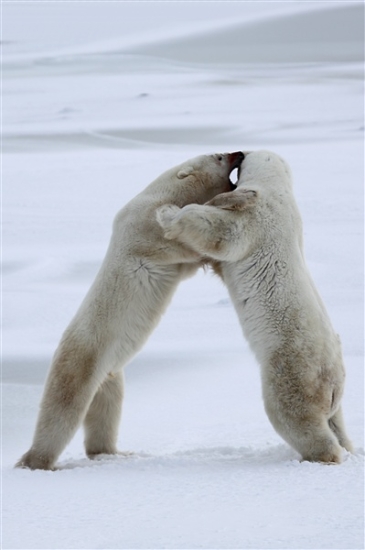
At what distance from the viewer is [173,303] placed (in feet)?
21.2

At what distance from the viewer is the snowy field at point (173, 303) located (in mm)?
2748

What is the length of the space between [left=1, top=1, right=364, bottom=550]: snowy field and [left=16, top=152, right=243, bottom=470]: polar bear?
19 cm

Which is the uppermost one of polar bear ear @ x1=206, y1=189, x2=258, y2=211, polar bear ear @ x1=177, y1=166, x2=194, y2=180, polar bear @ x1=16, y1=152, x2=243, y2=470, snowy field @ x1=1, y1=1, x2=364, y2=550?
polar bear ear @ x1=177, y1=166, x2=194, y2=180

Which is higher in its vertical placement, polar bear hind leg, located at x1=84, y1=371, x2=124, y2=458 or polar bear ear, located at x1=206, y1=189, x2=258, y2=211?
polar bear ear, located at x1=206, y1=189, x2=258, y2=211

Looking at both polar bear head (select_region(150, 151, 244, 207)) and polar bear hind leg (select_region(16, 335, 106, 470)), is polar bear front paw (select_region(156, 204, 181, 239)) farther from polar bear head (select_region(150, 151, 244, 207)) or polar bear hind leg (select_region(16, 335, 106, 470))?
polar bear hind leg (select_region(16, 335, 106, 470))

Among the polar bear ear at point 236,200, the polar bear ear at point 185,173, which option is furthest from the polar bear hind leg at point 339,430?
the polar bear ear at point 185,173

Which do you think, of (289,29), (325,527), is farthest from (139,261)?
(289,29)

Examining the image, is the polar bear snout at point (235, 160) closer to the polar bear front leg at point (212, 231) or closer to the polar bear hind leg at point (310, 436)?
the polar bear front leg at point (212, 231)

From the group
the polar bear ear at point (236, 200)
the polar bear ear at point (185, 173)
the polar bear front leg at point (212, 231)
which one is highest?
the polar bear ear at point (185, 173)

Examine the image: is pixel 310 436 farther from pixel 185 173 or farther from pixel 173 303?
pixel 173 303

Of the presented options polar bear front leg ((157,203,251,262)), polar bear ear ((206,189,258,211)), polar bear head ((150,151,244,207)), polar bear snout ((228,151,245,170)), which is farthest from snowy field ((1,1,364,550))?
polar bear snout ((228,151,245,170))

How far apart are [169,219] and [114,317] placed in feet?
1.55

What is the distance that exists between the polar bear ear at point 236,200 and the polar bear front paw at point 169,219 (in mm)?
154

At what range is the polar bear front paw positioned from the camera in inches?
141
